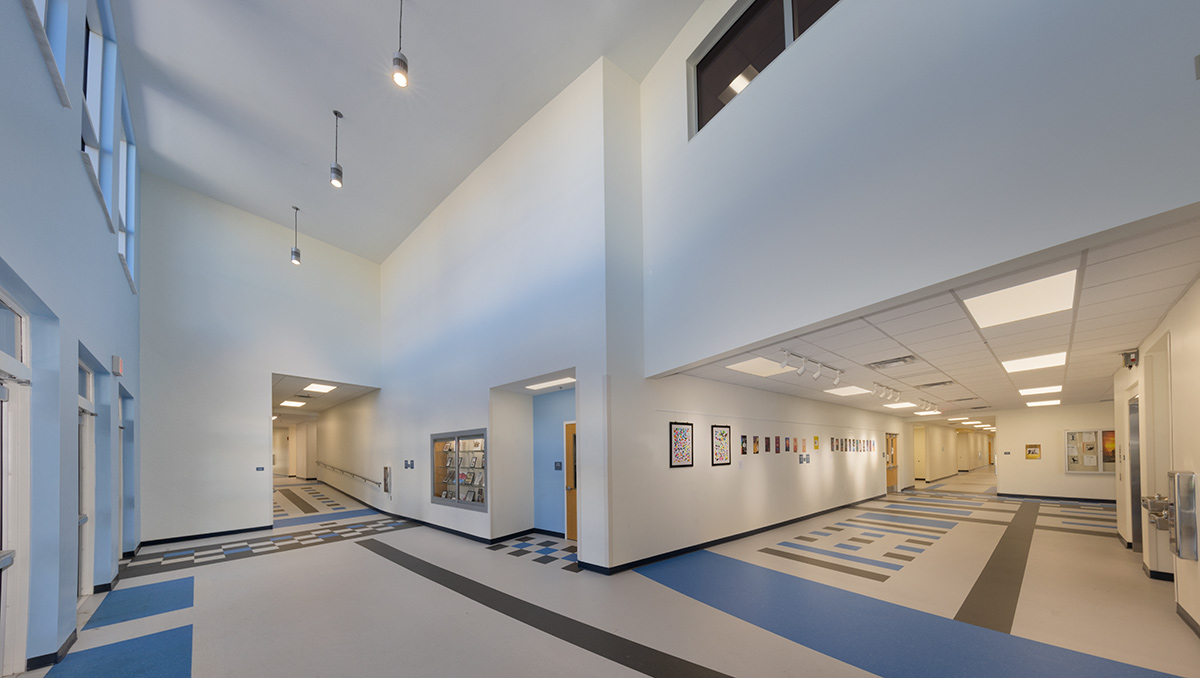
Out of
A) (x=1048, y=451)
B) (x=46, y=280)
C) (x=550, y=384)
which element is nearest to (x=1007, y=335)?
(x=550, y=384)

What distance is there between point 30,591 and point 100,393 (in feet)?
10.8

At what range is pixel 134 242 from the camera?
7582 mm

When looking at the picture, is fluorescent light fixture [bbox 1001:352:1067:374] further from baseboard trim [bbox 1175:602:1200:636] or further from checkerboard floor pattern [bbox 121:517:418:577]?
checkerboard floor pattern [bbox 121:517:418:577]

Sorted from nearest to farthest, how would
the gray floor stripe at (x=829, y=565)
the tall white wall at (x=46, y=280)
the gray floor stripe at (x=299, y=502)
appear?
1. the tall white wall at (x=46, y=280)
2. the gray floor stripe at (x=829, y=565)
3. the gray floor stripe at (x=299, y=502)

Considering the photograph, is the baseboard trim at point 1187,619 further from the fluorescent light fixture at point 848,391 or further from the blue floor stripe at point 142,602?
the blue floor stripe at point 142,602

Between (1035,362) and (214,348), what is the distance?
1337 centimetres

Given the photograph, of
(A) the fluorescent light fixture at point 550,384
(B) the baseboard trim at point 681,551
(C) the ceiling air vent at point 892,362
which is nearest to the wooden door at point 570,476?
(A) the fluorescent light fixture at point 550,384

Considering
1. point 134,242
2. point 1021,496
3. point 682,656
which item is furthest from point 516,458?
point 1021,496

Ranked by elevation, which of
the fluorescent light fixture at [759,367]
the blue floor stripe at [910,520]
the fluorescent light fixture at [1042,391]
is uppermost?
the fluorescent light fixture at [759,367]

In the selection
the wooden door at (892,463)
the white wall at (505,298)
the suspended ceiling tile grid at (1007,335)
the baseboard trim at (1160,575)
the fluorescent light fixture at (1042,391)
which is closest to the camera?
the suspended ceiling tile grid at (1007,335)

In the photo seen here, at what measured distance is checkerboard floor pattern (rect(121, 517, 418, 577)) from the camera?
653cm

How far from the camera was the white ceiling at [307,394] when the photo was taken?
10.3 meters

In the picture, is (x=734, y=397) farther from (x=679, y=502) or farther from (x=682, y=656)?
(x=682, y=656)

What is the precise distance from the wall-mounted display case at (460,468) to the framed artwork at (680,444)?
3109 millimetres
